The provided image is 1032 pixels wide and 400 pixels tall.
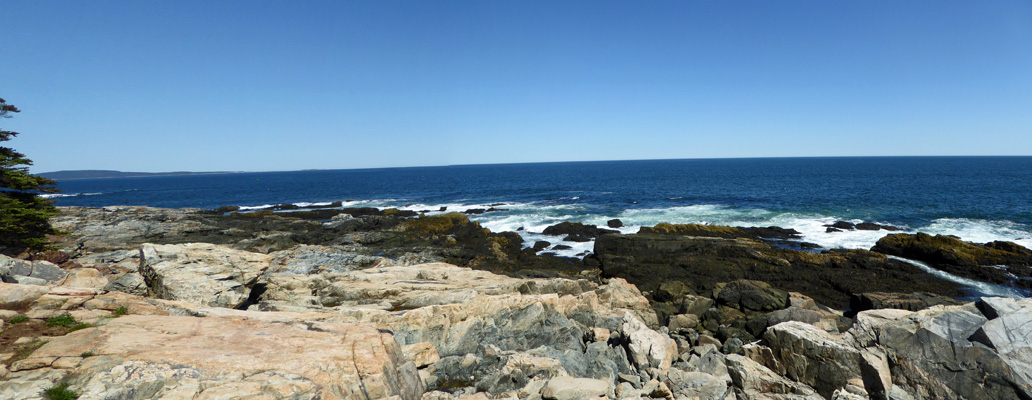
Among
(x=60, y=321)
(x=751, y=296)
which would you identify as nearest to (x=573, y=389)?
(x=60, y=321)

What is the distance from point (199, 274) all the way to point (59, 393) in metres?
10.0

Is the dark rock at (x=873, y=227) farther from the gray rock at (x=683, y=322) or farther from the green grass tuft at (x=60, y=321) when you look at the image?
the green grass tuft at (x=60, y=321)

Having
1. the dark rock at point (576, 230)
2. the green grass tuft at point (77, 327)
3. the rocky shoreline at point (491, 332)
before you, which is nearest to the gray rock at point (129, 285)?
the rocky shoreline at point (491, 332)

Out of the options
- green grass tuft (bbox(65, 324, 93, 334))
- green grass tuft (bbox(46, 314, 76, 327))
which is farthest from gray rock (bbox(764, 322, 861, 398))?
green grass tuft (bbox(46, 314, 76, 327))

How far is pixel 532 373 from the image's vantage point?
10836 millimetres

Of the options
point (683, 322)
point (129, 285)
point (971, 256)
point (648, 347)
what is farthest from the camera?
point (971, 256)

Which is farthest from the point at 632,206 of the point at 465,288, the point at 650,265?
Answer: the point at 465,288

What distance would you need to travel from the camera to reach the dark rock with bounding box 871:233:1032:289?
23.7 metres

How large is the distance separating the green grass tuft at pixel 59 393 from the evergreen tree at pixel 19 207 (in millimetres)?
23188

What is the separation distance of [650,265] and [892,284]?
549 inches

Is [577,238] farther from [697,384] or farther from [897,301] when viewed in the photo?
[697,384]

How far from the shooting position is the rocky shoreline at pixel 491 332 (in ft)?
23.6

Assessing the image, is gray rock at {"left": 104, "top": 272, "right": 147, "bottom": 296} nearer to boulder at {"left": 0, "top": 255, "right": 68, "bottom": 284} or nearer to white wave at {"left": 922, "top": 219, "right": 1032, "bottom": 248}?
boulder at {"left": 0, "top": 255, "right": 68, "bottom": 284}

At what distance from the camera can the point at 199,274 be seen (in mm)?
14508
